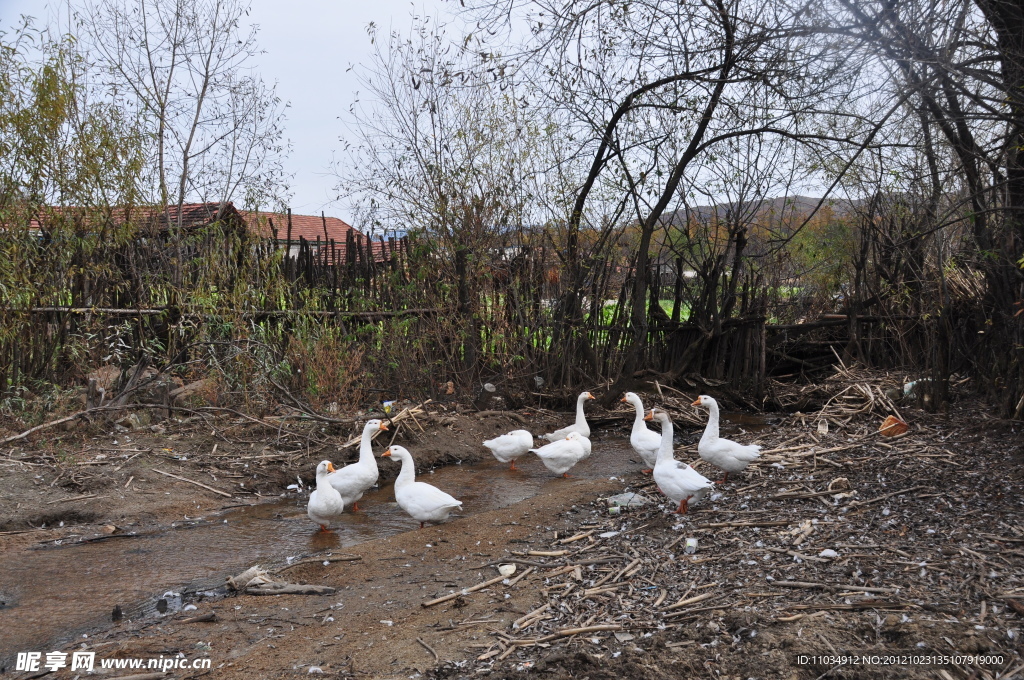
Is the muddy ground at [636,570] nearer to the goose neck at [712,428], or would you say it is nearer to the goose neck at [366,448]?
the goose neck at [712,428]

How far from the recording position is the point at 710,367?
11.3 metres

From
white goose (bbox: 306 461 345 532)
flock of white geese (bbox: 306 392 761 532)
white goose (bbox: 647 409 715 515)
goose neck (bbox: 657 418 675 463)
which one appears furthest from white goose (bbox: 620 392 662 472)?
white goose (bbox: 306 461 345 532)

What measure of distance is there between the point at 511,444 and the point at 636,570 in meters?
3.88

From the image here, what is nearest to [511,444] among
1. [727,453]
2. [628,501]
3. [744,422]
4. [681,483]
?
[628,501]

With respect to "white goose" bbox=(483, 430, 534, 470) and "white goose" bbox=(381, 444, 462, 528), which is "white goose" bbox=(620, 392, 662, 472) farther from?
"white goose" bbox=(381, 444, 462, 528)

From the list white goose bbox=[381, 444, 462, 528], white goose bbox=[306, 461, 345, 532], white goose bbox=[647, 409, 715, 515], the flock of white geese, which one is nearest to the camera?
white goose bbox=[647, 409, 715, 515]

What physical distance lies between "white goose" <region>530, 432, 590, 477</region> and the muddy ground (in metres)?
0.53

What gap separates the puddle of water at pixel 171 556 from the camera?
5.02 metres

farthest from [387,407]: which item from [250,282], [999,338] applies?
[999,338]

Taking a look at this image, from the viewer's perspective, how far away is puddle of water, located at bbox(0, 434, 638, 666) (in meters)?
5.02

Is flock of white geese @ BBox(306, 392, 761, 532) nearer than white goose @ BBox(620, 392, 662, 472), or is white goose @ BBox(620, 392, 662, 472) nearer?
flock of white geese @ BBox(306, 392, 761, 532)

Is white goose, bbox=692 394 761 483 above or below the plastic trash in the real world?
above

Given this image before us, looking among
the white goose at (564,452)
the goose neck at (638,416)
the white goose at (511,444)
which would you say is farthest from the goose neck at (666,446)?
Answer: the white goose at (511,444)

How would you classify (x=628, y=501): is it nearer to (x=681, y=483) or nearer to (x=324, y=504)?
(x=681, y=483)
